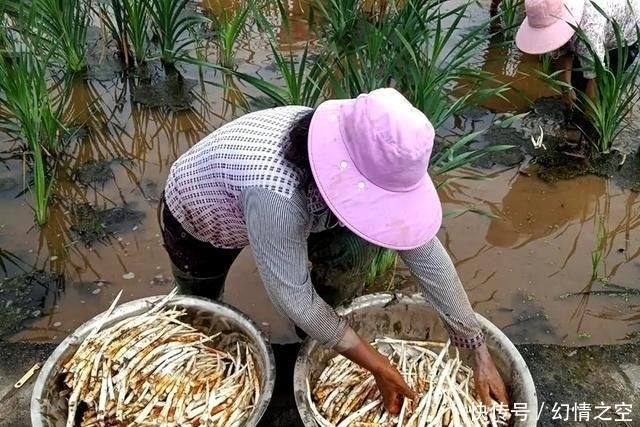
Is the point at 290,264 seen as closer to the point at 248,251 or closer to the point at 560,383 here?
the point at 560,383

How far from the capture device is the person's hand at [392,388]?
172 cm

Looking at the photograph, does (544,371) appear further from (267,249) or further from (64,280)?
(64,280)

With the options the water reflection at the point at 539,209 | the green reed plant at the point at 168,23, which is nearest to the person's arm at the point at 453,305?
the water reflection at the point at 539,209

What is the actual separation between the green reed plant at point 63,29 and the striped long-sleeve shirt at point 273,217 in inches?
74.5

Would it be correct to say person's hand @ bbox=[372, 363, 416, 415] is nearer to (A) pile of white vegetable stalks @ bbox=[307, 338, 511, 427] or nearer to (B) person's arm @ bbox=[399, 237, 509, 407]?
(A) pile of white vegetable stalks @ bbox=[307, 338, 511, 427]

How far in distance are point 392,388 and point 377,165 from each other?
2.34 ft

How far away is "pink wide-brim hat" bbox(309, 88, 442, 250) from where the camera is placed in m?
1.32

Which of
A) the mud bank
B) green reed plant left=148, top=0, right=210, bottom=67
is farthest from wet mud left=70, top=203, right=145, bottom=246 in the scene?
green reed plant left=148, top=0, right=210, bottom=67

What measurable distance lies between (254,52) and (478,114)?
1538 mm

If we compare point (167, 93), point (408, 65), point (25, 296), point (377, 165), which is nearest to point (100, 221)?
point (25, 296)

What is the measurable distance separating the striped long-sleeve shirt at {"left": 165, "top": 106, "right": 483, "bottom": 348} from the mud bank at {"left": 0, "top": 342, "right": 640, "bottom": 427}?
0.58 m

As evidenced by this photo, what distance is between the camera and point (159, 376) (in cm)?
189

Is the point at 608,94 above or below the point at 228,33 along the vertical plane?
below

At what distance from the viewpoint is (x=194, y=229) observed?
1.92 meters
